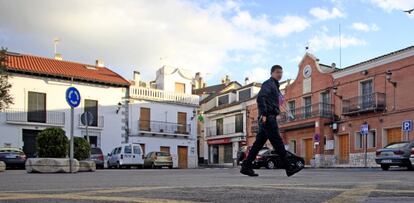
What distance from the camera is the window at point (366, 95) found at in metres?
35.2

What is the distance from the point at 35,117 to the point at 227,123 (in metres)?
23.6

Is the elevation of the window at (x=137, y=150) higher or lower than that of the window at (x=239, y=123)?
lower

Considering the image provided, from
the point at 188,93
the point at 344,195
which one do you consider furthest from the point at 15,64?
the point at 344,195

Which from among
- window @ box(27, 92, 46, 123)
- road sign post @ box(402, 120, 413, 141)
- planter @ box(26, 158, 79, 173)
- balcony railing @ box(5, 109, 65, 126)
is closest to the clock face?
road sign post @ box(402, 120, 413, 141)

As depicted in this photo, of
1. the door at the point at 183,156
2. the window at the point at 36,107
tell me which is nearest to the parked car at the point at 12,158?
the window at the point at 36,107

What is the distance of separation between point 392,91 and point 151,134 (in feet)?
68.0

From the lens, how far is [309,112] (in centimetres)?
4175

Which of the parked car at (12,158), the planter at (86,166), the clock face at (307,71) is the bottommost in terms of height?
the parked car at (12,158)

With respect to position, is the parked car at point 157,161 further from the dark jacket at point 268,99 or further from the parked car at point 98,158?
the dark jacket at point 268,99

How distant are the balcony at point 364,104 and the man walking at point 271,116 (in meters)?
27.3

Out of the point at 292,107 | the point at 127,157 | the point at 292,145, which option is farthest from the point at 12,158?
the point at 292,107

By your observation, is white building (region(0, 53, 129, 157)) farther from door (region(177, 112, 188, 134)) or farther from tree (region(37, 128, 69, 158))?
tree (region(37, 128, 69, 158))

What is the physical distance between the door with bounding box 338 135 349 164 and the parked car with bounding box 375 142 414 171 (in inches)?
579

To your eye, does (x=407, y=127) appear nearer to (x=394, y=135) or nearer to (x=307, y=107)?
(x=394, y=135)
